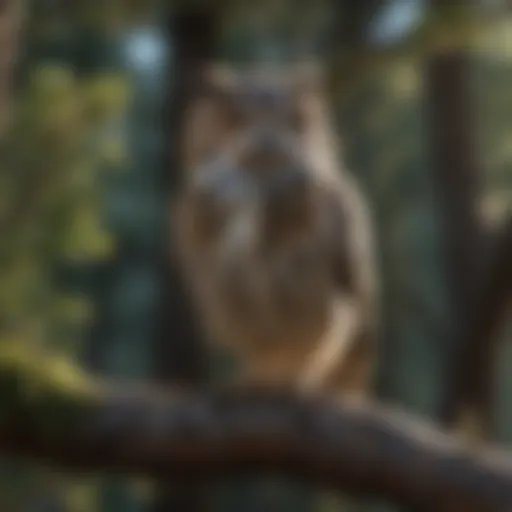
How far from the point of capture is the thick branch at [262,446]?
1.46 metres

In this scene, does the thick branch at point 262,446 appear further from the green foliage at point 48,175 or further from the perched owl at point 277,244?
the green foliage at point 48,175

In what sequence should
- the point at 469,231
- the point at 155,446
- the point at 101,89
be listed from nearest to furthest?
1. the point at 155,446
2. the point at 101,89
3. the point at 469,231

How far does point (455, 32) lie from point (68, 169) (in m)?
0.70

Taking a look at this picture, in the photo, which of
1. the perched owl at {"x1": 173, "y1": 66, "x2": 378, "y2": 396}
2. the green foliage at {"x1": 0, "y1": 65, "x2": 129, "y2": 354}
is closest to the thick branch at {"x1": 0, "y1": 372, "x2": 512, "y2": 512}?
the perched owl at {"x1": 173, "y1": 66, "x2": 378, "y2": 396}

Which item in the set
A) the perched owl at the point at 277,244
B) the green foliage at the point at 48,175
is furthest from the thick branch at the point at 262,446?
the green foliage at the point at 48,175

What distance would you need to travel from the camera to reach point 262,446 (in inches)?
58.3

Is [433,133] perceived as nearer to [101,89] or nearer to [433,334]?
[433,334]

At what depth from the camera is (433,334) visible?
3.73 m

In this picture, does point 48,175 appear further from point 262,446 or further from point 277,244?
point 262,446

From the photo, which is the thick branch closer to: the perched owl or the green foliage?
the perched owl

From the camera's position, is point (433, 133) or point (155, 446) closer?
point (155, 446)

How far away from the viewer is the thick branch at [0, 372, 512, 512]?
1.46m

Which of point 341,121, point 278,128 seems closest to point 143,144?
point 341,121

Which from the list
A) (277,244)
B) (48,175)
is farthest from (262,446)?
(48,175)
